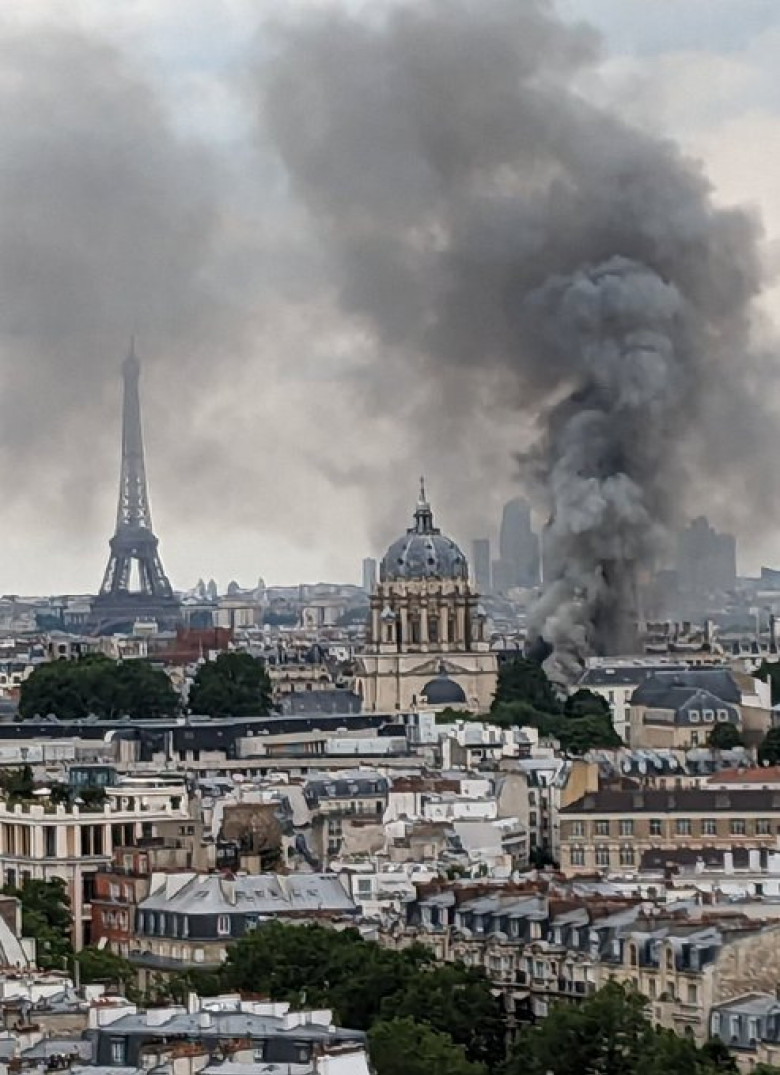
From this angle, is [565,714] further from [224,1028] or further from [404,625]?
[224,1028]

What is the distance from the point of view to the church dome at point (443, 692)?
423 ft

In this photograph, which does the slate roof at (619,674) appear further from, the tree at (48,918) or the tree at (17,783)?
the tree at (48,918)

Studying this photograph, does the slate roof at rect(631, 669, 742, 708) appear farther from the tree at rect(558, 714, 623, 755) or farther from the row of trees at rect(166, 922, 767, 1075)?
the row of trees at rect(166, 922, 767, 1075)

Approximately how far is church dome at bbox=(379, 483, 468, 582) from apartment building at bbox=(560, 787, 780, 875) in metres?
62.0

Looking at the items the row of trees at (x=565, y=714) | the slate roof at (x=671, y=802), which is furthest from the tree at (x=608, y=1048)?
the row of trees at (x=565, y=714)

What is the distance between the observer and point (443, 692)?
130 meters

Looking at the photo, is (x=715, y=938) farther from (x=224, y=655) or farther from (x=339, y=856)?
(x=224, y=655)

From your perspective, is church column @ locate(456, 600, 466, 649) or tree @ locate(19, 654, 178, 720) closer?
tree @ locate(19, 654, 178, 720)

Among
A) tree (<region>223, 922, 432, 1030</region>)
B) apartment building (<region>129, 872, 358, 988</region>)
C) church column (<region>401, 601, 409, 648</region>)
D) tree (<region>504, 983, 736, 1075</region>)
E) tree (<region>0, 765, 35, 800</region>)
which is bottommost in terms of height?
tree (<region>504, 983, 736, 1075</region>)

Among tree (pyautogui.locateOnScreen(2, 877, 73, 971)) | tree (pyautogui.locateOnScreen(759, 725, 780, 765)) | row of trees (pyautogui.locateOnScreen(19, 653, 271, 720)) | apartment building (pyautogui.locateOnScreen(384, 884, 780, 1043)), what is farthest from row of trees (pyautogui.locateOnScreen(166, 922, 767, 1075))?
row of trees (pyautogui.locateOnScreen(19, 653, 271, 720))

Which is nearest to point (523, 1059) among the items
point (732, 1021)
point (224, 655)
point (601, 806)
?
point (732, 1021)

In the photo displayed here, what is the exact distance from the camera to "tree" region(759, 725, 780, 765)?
316ft

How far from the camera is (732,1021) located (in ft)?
156

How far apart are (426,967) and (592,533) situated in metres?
87.5
